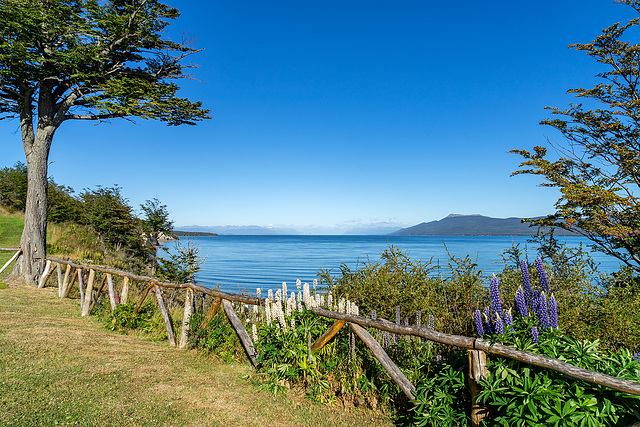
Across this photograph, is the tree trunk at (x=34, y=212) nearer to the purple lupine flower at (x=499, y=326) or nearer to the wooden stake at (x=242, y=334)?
the wooden stake at (x=242, y=334)

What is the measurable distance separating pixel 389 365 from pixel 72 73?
46.2ft

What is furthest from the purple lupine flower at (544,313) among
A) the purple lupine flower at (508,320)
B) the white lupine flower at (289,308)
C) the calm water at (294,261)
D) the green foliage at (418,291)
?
the green foliage at (418,291)

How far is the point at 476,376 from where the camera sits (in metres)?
3.12

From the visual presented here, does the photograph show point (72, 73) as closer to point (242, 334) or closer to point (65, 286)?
point (65, 286)

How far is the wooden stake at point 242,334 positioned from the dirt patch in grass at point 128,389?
0.90ft

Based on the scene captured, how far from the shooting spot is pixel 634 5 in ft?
33.2

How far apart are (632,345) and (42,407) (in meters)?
7.91

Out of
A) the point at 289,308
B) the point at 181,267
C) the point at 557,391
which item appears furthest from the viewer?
the point at 181,267

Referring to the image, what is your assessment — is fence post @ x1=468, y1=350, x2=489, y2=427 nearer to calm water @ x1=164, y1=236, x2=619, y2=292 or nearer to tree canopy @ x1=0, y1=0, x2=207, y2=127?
calm water @ x1=164, y1=236, x2=619, y2=292

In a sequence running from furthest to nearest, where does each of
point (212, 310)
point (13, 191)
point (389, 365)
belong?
point (13, 191) → point (212, 310) → point (389, 365)

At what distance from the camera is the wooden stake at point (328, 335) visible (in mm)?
4496

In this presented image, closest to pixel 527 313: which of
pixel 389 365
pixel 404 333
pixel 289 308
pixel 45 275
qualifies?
pixel 404 333

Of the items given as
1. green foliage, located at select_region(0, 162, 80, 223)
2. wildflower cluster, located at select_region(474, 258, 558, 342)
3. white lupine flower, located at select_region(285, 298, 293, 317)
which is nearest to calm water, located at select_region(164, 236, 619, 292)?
white lupine flower, located at select_region(285, 298, 293, 317)

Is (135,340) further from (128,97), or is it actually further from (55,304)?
(128,97)
